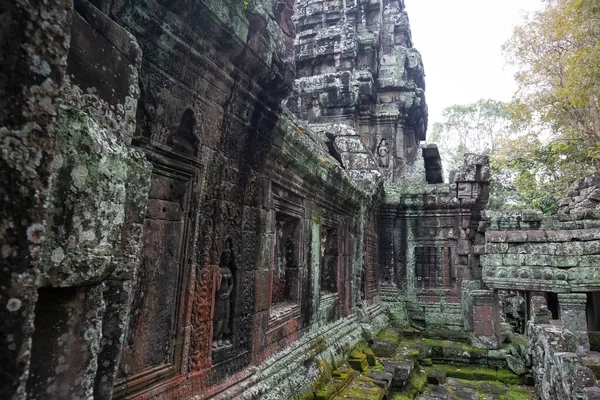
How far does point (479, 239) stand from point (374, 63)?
619 cm

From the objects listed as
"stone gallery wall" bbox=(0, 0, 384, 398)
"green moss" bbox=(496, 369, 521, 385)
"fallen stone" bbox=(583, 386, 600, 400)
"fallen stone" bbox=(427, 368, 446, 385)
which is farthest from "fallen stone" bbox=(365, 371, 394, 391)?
"green moss" bbox=(496, 369, 521, 385)

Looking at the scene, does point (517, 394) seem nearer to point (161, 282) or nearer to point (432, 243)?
point (432, 243)

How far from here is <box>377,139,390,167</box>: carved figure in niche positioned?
1210 cm

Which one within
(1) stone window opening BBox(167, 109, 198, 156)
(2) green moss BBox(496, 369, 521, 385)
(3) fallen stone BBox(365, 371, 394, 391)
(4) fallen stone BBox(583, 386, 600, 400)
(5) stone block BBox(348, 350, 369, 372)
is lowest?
(2) green moss BBox(496, 369, 521, 385)

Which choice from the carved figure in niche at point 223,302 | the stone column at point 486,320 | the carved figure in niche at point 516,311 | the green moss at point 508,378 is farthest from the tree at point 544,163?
the carved figure in niche at point 223,302

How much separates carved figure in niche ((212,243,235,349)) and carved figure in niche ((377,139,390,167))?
9399mm

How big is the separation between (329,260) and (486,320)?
3650 mm

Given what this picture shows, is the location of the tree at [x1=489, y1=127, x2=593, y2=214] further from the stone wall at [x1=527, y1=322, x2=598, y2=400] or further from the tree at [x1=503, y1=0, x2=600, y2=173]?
the stone wall at [x1=527, y1=322, x2=598, y2=400]

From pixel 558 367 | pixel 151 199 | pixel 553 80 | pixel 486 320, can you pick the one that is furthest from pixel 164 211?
pixel 553 80

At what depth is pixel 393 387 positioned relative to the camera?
18.5 ft

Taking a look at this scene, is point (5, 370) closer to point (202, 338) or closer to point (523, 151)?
point (202, 338)

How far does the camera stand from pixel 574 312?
690cm

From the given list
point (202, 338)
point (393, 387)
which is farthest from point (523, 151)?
point (202, 338)

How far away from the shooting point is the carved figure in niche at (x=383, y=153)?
476 inches
